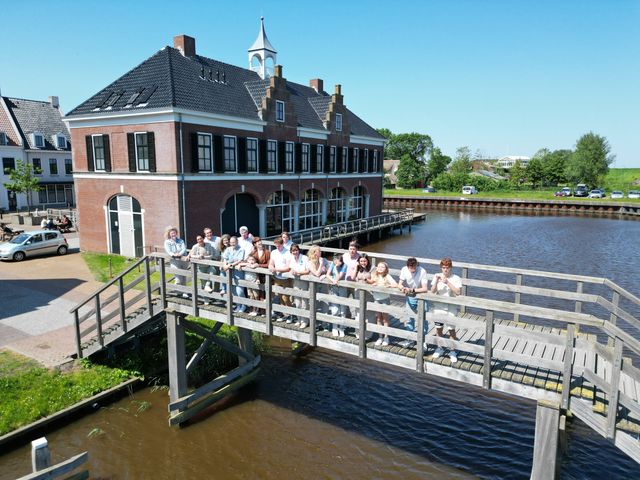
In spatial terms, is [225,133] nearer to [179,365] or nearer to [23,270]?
[23,270]

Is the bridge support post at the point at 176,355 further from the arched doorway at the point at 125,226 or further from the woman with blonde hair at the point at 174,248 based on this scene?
the arched doorway at the point at 125,226

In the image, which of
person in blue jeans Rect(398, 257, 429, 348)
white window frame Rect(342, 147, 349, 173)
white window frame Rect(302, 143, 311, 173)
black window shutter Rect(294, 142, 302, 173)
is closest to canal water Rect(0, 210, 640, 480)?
person in blue jeans Rect(398, 257, 429, 348)

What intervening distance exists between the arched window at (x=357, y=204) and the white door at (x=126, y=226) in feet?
59.8

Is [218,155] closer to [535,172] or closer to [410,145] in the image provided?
[535,172]

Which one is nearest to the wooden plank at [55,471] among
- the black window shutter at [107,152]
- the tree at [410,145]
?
the black window shutter at [107,152]

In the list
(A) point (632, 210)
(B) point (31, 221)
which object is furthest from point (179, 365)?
(A) point (632, 210)

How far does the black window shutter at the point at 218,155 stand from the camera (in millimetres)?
23359

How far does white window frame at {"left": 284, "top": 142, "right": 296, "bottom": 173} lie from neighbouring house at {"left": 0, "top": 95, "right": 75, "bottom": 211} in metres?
24.3

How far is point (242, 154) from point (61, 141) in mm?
28746

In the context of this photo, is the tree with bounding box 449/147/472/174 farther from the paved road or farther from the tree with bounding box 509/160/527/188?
the paved road

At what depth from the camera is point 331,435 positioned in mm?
10109

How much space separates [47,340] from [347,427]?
26.7 ft

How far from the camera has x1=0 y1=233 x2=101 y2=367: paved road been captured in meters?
12.2

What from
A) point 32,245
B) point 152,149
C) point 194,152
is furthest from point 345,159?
point 32,245
